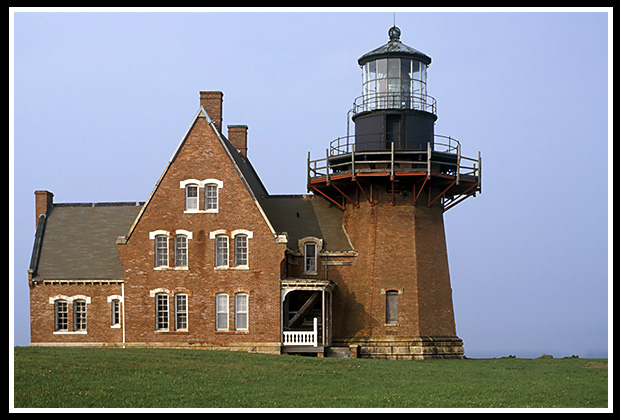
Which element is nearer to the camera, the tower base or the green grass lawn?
the green grass lawn

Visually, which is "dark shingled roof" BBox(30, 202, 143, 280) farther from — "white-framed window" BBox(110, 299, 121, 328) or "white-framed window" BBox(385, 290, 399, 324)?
"white-framed window" BBox(385, 290, 399, 324)

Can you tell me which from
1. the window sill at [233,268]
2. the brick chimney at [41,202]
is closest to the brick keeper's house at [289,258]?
the window sill at [233,268]

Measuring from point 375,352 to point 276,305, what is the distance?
526 centimetres

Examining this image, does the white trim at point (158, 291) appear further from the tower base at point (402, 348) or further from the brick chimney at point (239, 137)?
the brick chimney at point (239, 137)

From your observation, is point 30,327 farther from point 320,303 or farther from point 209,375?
point 209,375

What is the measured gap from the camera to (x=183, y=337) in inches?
1718

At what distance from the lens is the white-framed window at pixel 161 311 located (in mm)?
44000

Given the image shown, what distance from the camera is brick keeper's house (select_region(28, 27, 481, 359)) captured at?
43.5 m

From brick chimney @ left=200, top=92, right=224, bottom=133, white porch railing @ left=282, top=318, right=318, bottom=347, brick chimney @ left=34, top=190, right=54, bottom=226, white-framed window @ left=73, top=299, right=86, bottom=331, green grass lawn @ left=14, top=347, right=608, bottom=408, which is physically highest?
brick chimney @ left=200, top=92, right=224, bottom=133

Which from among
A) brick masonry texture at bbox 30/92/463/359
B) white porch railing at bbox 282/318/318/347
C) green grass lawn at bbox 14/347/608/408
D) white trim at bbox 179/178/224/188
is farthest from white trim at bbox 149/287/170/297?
white porch railing at bbox 282/318/318/347

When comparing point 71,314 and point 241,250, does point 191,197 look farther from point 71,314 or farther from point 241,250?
point 71,314

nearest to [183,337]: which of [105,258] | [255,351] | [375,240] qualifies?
[255,351]

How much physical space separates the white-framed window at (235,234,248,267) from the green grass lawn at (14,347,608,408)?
5635 mm

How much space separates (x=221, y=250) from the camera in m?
44.1
